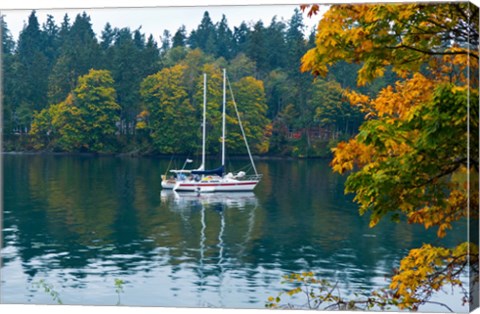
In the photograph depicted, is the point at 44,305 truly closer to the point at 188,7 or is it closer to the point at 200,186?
the point at 188,7

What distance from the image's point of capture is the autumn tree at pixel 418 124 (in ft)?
33.9

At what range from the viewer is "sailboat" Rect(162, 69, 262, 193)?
19284mm

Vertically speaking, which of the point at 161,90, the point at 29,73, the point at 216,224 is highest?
the point at 29,73

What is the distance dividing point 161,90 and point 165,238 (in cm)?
281

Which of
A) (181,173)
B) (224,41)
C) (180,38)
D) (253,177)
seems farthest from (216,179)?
(180,38)

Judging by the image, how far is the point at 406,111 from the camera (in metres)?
11.1

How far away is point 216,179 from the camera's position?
80.8 feet

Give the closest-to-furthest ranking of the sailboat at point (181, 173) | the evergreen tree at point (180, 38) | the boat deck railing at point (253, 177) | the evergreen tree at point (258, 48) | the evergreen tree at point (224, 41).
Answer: the evergreen tree at point (180, 38), the evergreen tree at point (224, 41), the evergreen tree at point (258, 48), the sailboat at point (181, 173), the boat deck railing at point (253, 177)

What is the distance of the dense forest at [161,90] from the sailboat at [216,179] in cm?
44

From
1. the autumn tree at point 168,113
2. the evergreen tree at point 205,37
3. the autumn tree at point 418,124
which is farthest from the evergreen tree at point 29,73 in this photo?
the autumn tree at point 418,124

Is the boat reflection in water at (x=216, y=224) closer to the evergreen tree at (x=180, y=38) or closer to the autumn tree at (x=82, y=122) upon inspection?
the autumn tree at (x=82, y=122)

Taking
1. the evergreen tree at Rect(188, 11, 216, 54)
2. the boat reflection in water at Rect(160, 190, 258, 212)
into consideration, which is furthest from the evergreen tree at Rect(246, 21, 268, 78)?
the boat reflection in water at Rect(160, 190, 258, 212)

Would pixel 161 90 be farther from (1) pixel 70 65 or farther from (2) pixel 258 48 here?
(2) pixel 258 48

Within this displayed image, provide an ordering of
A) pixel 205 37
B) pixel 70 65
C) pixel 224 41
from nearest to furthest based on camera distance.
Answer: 1. pixel 205 37
2. pixel 224 41
3. pixel 70 65
